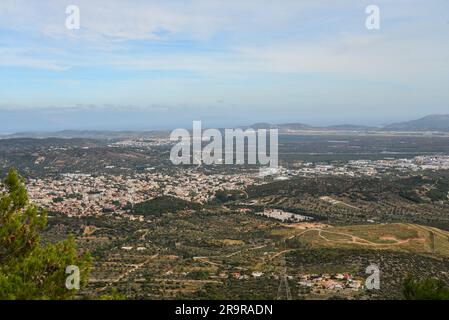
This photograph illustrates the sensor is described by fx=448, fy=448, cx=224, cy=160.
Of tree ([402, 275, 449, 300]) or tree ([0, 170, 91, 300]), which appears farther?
tree ([402, 275, 449, 300])

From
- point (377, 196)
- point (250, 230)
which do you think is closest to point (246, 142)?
point (377, 196)

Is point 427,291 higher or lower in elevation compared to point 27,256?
lower

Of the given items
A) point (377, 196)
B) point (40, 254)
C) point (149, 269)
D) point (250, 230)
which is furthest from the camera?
point (377, 196)

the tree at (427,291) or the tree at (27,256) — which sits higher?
the tree at (27,256)

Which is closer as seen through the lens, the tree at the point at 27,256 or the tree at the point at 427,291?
the tree at the point at 27,256

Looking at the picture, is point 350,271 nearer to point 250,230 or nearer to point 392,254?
point 392,254

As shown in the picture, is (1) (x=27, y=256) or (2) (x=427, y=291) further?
(1) (x=27, y=256)

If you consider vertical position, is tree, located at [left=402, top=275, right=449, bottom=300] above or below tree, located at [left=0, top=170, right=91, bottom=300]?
below

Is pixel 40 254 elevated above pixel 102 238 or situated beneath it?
elevated above
